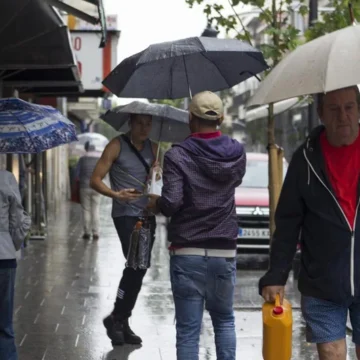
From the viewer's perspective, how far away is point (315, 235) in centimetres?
485

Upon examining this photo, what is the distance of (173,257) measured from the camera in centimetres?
568

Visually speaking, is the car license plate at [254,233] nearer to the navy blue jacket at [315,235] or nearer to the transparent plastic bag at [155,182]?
the transparent plastic bag at [155,182]

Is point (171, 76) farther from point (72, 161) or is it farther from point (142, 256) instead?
point (72, 161)

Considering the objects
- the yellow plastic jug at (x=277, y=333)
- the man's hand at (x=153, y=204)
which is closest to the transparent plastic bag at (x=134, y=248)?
the man's hand at (x=153, y=204)

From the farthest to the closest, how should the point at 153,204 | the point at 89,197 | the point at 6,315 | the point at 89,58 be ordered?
1. the point at 89,197
2. the point at 89,58
3. the point at 6,315
4. the point at 153,204

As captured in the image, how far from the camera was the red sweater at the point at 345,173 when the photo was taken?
4801 mm

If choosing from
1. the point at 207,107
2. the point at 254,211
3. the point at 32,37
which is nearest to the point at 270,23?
the point at 32,37

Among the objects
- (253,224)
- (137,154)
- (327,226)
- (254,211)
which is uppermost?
(137,154)

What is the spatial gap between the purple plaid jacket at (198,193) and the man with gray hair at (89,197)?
12744 mm

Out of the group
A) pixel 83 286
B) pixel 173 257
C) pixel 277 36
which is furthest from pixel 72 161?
pixel 173 257

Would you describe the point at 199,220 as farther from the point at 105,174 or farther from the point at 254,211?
the point at 254,211

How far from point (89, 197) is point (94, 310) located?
9.03m

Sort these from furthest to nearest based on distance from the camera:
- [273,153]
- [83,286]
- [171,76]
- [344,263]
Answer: [83,286] → [273,153] → [171,76] → [344,263]

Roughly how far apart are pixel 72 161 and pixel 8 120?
32294 millimetres
